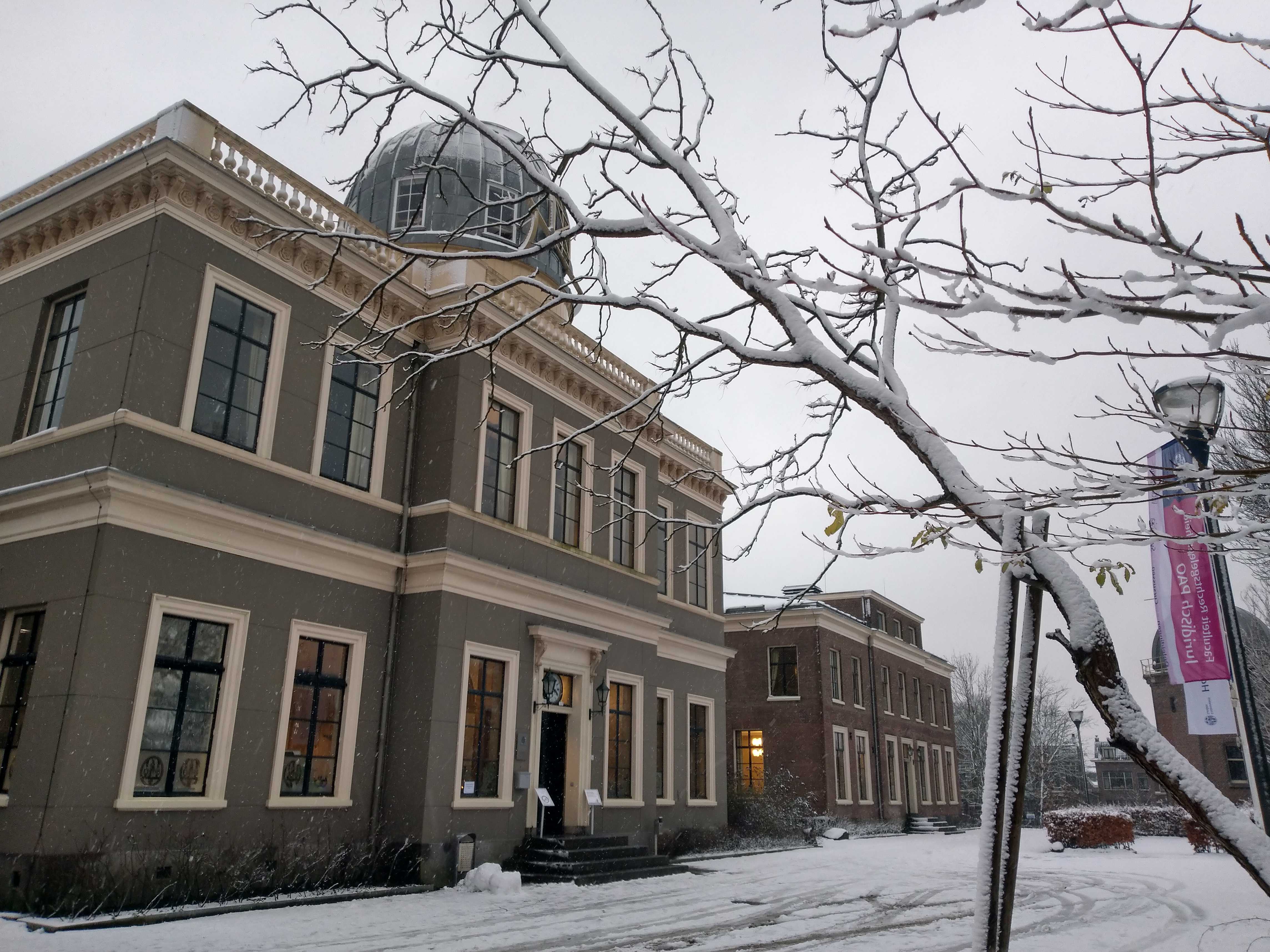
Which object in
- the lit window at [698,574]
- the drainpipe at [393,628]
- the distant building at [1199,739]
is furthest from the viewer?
the distant building at [1199,739]

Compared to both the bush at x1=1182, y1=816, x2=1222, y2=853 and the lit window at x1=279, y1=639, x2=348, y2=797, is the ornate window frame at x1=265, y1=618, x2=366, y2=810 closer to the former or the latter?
the lit window at x1=279, y1=639, x2=348, y2=797

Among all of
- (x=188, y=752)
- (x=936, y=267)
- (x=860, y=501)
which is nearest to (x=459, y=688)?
(x=188, y=752)

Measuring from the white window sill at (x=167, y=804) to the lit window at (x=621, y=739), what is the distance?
834cm

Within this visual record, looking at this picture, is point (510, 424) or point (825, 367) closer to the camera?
point (825, 367)

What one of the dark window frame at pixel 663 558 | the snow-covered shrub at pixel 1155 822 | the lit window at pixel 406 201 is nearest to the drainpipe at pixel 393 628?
the lit window at pixel 406 201

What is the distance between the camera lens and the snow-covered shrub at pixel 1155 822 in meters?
34.8

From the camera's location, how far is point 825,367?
4410mm

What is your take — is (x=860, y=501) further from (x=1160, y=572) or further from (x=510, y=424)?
(x=510, y=424)

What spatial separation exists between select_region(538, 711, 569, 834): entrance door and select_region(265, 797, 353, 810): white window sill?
425 cm

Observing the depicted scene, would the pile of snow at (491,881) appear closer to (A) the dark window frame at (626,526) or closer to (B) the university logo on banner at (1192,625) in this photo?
(A) the dark window frame at (626,526)

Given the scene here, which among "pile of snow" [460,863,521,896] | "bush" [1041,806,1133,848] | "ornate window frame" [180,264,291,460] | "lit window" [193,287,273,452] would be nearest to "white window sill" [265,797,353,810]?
"pile of snow" [460,863,521,896]

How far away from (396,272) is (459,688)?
10.4 meters

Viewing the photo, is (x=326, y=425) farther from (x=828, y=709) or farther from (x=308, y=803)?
(x=828, y=709)

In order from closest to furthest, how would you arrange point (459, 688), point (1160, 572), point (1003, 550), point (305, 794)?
point (1003, 550) < point (1160, 572) < point (305, 794) < point (459, 688)
